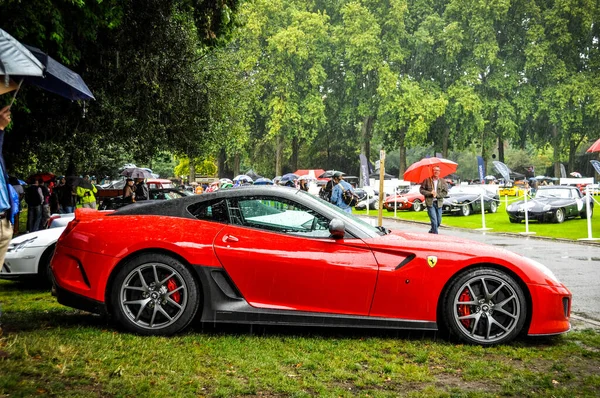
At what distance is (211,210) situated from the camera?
5.32m

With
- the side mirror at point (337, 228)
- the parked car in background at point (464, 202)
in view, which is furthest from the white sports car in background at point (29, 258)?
the parked car in background at point (464, 202)

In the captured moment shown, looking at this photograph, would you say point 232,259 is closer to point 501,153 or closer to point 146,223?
point 146,223

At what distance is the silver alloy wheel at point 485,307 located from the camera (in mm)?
4992

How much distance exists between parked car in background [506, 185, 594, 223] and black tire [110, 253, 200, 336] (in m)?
20.0

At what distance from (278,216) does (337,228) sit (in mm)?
629

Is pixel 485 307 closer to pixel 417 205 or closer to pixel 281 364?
pixel 281 364

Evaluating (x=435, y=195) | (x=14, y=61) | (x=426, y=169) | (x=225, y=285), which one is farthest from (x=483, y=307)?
(x=426, y=169)

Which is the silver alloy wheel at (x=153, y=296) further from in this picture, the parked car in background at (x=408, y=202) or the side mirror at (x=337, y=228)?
the parked car in background at (x=408, y=202)

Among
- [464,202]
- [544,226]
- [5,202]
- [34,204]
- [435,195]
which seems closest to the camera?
[5,202]

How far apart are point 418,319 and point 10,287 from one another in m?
6.39

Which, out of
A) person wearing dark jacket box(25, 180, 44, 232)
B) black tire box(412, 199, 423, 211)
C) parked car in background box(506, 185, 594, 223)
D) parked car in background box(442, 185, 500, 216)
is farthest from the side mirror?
black tire box(412, 199, 423, 211)

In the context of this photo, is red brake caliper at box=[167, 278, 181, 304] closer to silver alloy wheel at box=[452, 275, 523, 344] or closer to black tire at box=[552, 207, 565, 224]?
silver alloy wheel at box=[452, 275, 523, 344]

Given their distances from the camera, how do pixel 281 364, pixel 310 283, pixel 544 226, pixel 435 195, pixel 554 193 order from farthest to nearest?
1. pixel 554 193
2. pixel 544 226
3. pixel 435 195
4. pixel 310 283
5. pixel 281 364

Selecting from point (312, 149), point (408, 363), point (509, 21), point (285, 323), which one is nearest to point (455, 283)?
point (408, 363)
